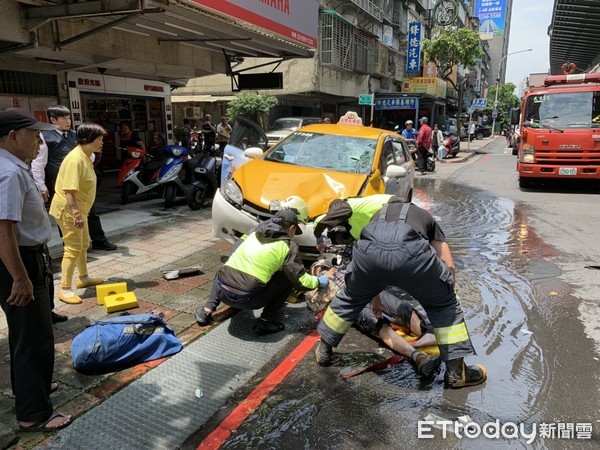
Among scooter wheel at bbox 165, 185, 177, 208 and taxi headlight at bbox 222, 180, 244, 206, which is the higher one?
taxi headlight at bbox 222, 180, 244, 206

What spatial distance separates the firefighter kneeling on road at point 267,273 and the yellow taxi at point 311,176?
0.76 meters

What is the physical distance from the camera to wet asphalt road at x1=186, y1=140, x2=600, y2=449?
269 cm

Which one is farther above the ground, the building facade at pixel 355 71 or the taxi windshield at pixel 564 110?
the building facade at pixel 355 71

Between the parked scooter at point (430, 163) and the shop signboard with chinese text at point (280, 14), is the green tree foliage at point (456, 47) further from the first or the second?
the shop signboard with chinese text at point (280, 14)

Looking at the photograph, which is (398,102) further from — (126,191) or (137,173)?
(126,191)

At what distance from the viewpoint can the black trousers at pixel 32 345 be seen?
257 cm

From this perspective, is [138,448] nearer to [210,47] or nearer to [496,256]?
[496,256]

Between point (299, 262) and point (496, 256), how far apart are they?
3592 millimetres

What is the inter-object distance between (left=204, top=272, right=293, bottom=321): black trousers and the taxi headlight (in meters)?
1.40

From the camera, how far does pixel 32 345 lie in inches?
103

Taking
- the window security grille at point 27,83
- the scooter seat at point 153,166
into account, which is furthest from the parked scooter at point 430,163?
the window security grille at point 27,83

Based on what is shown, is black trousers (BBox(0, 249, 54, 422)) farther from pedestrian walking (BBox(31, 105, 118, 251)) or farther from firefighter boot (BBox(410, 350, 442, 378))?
pedestrian walking (BBox(31, 105, 118, 251))

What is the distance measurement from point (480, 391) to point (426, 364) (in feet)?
1.26

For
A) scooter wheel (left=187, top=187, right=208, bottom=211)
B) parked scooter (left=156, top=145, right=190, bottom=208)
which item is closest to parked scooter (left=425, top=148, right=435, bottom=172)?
scooter wheel (left=187, top=187, right=208, bottom=211)
